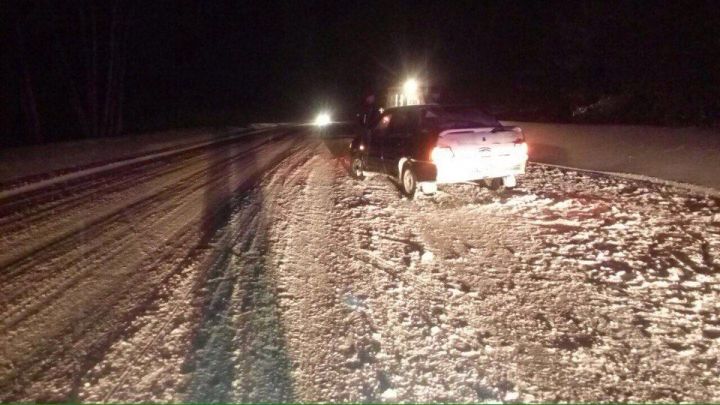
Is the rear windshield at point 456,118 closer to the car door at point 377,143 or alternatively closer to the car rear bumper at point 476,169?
the car rear bumper at point 476,169

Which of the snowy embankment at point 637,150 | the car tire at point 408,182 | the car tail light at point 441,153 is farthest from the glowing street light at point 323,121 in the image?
the car tail light at point 441,153

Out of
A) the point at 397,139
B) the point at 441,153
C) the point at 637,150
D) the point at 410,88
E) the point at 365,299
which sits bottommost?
the point at 365,299

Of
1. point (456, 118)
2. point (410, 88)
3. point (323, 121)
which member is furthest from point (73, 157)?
point (323, 121)

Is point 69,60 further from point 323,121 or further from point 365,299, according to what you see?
point 365,299

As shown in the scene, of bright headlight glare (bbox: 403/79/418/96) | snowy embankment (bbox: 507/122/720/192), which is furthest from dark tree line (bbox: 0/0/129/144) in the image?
snowy embankment (bbox: 507/122/720/192)

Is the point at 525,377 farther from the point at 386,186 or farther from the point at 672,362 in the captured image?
the point at 386,186

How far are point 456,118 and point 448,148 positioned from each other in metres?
1.21

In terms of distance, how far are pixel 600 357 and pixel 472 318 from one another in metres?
1.08

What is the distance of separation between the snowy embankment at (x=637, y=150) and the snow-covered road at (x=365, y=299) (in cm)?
193

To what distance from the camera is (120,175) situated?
13023 millimetres

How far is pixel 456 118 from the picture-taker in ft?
32.0

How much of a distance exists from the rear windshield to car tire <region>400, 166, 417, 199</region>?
0.85m

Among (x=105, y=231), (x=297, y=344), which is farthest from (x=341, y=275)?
(x=105, y=231)

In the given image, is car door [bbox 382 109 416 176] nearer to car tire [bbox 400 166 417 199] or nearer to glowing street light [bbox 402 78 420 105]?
car tire [bbox 400 166 417 199]
